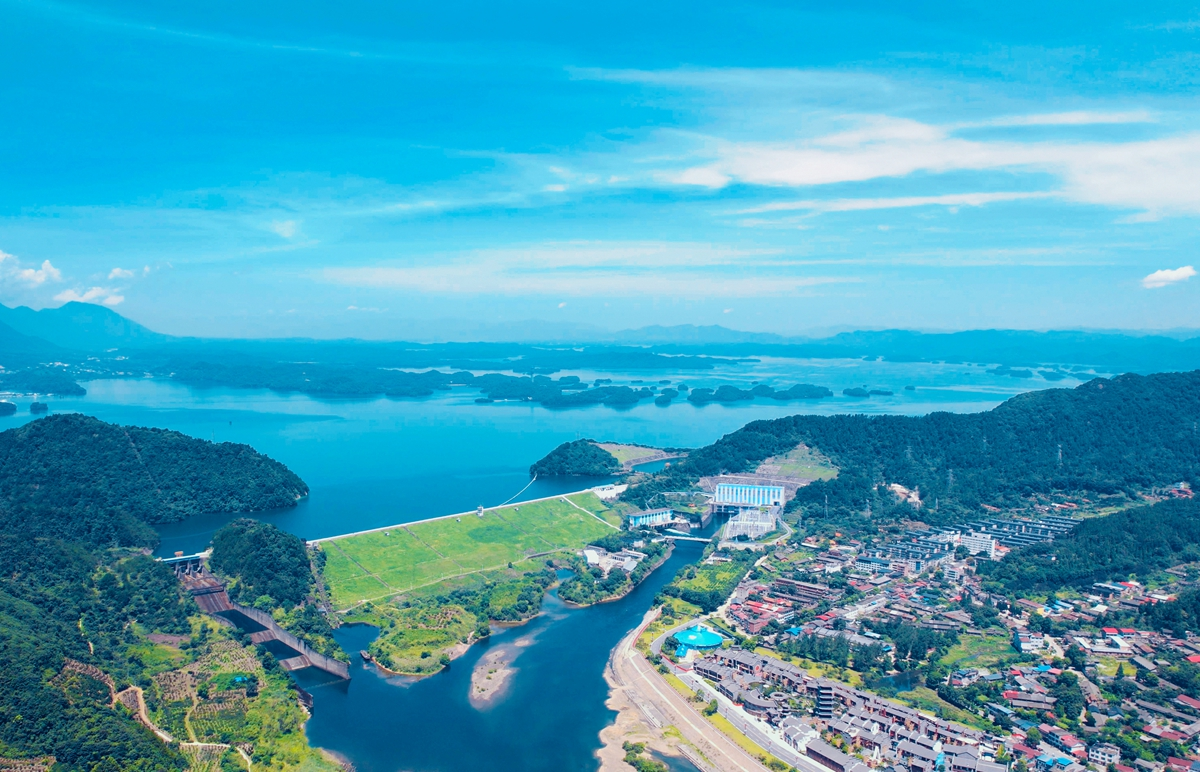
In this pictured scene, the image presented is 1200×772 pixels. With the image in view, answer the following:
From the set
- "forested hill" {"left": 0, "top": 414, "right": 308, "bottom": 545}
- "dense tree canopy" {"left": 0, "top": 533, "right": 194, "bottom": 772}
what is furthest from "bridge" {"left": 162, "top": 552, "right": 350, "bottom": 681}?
"forested hill" {"left": 0, "top": 414, "right": 308, "bottom": 545}

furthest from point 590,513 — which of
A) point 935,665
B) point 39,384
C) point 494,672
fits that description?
point 39,384

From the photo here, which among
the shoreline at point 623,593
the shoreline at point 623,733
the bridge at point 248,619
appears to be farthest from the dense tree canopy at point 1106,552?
the bridge at point 248,619

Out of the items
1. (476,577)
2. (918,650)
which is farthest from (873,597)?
(476,577)

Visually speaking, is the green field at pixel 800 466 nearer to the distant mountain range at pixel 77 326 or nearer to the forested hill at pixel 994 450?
the forested hill at pixel 994 450

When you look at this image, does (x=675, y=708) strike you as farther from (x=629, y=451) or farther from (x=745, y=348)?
(x=745, y=348)

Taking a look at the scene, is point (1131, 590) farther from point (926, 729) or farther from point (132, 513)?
point (132, 513)
